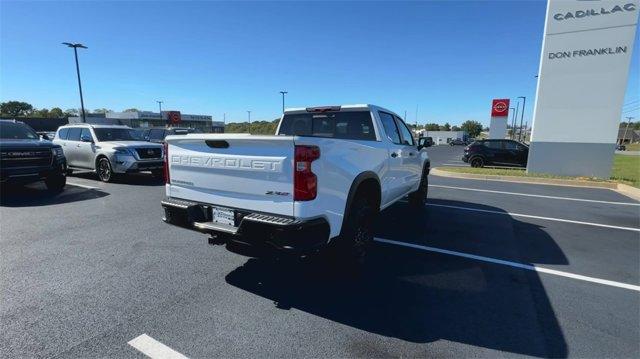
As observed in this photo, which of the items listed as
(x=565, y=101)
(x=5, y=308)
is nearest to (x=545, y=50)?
(x=565, y=101)

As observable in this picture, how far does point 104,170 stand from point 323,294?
9844mm

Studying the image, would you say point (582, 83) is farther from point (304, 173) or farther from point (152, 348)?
point (152, 348)

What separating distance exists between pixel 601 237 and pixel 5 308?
8.15 metres

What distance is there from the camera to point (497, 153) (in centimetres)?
1692

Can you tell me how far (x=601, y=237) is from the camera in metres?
5.56

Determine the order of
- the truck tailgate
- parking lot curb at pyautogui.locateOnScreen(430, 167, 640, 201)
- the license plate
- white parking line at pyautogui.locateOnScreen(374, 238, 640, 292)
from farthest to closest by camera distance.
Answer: parking lot curb at pyautogui.locateOnScreen(430, 167, 640, 201), white parking line at pyautogui.locateOnScreen(374, 238, 640, 292), the license plate, the truck tailgate

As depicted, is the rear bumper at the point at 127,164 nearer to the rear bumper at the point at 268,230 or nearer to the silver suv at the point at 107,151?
the silver suv at the point at 107,151

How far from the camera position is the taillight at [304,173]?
287cm

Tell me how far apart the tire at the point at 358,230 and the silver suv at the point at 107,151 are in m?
8.67

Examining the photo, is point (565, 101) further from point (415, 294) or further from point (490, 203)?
point (415, 294)

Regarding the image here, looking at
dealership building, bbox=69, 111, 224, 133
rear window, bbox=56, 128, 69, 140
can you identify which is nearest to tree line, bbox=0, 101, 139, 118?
dealership building, bbox=69, 111, 224, 133

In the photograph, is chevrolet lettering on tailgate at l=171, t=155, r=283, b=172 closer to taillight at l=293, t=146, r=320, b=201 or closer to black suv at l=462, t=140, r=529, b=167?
taillight at l=293, t=146, r=320, b=201

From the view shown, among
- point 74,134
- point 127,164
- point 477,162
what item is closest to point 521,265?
point 127,164

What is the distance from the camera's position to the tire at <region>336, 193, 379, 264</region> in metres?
3.56
